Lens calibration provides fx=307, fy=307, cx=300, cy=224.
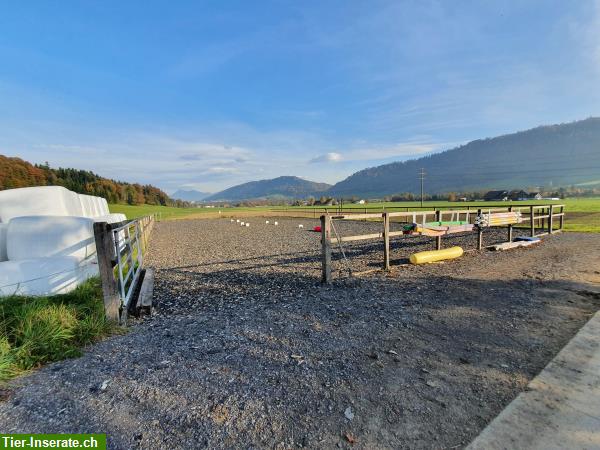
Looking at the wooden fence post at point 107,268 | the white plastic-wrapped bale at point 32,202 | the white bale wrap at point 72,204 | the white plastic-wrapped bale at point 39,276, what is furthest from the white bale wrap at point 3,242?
the wooden fence post at point 107,268

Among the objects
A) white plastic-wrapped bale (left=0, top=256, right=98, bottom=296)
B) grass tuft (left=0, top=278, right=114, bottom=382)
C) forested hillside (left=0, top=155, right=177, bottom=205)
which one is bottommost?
grass tuft (left=0, top=278, right=114, bottom=382)

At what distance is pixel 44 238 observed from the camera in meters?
6.65

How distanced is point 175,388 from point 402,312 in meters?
3.80

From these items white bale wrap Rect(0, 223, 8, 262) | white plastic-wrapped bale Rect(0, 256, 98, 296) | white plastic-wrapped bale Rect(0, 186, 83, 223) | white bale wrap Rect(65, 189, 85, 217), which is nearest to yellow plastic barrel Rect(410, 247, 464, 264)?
white plastic-wrapped bale Rect(0, 256, 98, 296)

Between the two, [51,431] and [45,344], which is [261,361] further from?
[45,344]

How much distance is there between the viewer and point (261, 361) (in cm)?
373

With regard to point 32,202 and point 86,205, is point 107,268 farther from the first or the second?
point 86,205

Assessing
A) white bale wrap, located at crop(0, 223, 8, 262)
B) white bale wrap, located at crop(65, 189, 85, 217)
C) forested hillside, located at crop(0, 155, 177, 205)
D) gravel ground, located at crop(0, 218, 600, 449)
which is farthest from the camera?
forested hillside, located at crop(0, 155, 177, 205)

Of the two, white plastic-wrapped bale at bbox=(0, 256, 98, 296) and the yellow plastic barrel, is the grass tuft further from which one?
the yellow plastic barrel

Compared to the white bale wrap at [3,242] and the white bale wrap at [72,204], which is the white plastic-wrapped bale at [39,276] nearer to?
the white bale wrap at [3,242]

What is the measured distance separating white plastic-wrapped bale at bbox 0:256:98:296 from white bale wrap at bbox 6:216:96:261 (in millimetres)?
463

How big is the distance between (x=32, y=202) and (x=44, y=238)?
11.2 ft

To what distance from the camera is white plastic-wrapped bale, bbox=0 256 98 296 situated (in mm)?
5824

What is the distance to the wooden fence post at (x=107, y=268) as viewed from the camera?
463 cm
